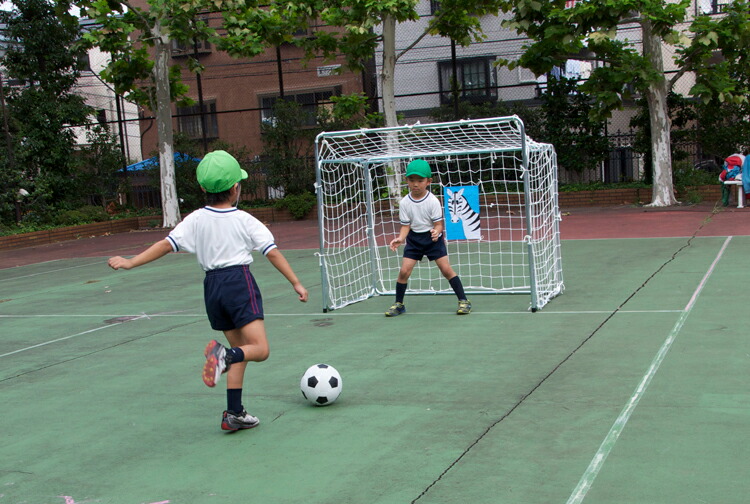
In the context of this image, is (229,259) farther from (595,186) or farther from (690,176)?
(595,186)

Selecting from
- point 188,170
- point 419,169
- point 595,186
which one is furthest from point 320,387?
point 188,170

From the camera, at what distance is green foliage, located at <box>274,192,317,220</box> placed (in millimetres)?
24438

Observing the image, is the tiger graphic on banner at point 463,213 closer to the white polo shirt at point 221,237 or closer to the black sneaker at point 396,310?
the black sneaker at point 396,310

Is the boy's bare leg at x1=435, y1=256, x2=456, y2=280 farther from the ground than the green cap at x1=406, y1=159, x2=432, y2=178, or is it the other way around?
the green cap at x1=406, y1=159, x2=432, y2=178

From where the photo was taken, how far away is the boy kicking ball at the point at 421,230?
8.12m

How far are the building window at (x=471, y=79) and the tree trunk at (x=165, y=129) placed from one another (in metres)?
8.62

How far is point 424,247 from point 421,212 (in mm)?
377

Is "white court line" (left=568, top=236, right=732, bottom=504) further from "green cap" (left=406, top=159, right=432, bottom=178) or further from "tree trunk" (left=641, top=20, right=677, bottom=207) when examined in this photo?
"tree trunk" (left=641, top=20, right=677, bottom=207)

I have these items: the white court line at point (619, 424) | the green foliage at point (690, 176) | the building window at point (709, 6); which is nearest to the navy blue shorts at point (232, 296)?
the white court line at point (619, 424)

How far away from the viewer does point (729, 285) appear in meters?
8.58

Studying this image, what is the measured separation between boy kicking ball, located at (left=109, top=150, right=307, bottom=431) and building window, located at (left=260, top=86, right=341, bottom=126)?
824 inches

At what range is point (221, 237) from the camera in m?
4.77

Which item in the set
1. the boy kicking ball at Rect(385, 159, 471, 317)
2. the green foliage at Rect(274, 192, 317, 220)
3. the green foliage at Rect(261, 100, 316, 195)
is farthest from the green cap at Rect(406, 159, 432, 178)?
the green foliage at Rect(261, 100, 316, 195)

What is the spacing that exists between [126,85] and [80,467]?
20.4 m
